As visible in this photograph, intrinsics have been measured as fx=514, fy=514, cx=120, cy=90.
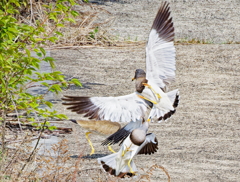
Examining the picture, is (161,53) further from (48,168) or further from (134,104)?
(48,168)

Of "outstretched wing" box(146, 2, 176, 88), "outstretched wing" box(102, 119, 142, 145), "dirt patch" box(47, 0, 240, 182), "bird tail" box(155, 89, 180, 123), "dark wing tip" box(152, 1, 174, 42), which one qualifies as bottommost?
"dirt patch" box(47, 0, 240, 182)

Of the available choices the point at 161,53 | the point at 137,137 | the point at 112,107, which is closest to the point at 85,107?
the point at 112,107

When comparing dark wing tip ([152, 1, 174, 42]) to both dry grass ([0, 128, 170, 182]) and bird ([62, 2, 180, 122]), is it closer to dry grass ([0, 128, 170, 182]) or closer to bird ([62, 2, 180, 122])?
bird ([62, 2, 180, 122])

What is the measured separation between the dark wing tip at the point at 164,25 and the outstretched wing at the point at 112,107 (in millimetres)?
786

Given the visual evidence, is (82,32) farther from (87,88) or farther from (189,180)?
(189,180)

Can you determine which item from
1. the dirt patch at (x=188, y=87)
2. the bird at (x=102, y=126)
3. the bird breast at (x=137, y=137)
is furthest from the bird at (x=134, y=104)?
the dirt patch at (x=188, y=87)

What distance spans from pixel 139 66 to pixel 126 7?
17.1 feet

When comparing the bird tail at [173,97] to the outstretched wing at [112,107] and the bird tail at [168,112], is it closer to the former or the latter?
the bird tail at [168,112]

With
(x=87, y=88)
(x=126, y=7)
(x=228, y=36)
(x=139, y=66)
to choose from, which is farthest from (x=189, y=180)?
(x=126, y=7)

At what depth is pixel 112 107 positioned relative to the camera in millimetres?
3758

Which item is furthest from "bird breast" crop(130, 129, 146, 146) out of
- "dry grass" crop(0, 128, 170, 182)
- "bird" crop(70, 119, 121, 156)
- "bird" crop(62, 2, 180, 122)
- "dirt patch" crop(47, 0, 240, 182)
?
"dirt patch" crop(47, 0, 240, 182)

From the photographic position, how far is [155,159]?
216 inches

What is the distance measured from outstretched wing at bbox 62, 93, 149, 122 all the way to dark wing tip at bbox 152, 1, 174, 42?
786 mm

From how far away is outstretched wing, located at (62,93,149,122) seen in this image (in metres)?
3.72
